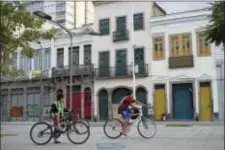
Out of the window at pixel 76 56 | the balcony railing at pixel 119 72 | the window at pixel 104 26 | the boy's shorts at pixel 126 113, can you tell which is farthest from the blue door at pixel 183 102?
the boy's shorts at pixel 126 113

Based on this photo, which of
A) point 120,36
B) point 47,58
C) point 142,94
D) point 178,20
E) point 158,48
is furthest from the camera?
point 47,58

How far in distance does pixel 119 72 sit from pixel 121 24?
448 cm

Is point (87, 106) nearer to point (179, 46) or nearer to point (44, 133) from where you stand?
point (179, 46)

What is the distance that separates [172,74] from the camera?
38.0 m

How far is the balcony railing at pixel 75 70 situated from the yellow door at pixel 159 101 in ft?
22.8

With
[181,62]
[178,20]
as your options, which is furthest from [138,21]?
[181,62]

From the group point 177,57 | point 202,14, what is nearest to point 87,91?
point 177,57

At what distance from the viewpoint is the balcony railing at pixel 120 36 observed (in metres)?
40.6

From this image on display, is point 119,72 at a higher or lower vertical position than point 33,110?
higher

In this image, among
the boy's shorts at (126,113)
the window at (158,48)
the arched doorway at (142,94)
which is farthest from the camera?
the arched doorway at (142,94)

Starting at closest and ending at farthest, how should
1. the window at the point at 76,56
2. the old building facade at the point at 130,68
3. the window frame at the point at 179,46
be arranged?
1. the old building facade at the point at 130,68
2. the window frame at the point at 179,46
3. the window at the point at 76,56

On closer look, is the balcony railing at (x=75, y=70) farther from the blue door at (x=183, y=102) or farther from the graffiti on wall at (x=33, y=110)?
the blue door at (x=183, y=102)

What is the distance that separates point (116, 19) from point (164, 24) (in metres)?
5.16

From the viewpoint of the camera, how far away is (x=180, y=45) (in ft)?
125
